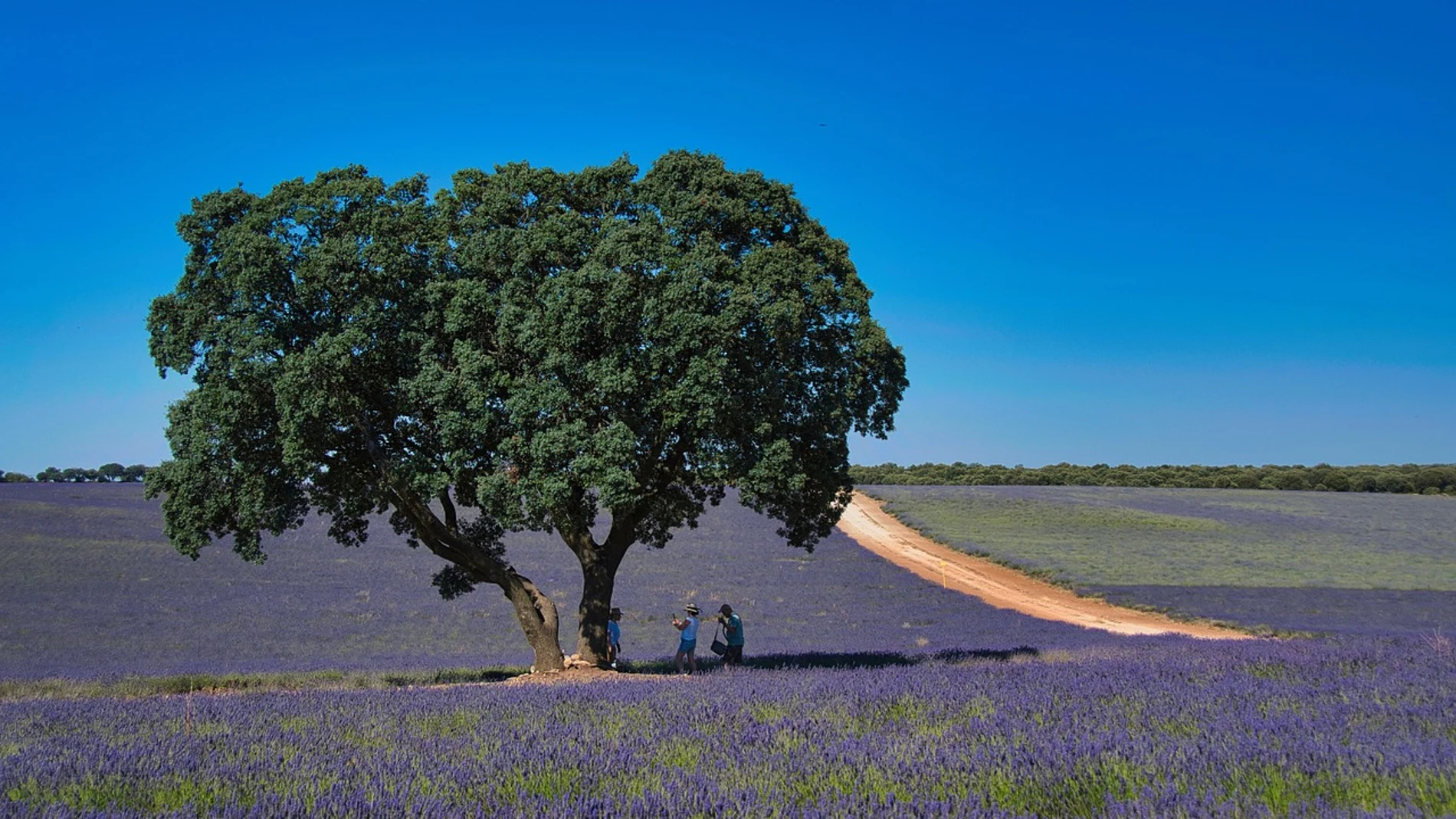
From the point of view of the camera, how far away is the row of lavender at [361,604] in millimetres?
24406

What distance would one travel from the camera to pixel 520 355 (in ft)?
53.9

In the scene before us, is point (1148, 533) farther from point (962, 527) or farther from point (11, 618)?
point (11, 618)

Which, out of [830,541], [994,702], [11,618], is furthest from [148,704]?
[830,541]

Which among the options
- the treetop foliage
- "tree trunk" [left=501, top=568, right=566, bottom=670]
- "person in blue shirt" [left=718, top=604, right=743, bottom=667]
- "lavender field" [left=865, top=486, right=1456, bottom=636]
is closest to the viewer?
the treetop foliage

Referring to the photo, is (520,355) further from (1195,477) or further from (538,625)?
(1195,477)

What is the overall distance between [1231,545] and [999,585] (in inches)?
784

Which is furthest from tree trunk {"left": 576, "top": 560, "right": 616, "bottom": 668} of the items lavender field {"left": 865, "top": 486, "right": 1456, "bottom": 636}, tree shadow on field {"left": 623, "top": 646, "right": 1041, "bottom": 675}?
lavender field {"left": 865, "top": 486, "right": 1456, "bottom": 636}

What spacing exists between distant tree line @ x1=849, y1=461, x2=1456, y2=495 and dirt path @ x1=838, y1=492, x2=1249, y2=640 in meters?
30.5

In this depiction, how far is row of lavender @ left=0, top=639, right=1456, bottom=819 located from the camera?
5.18m

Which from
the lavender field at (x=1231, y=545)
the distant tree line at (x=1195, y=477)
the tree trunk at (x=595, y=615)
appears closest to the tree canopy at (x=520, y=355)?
the tree trunk at (x=595, y=615)

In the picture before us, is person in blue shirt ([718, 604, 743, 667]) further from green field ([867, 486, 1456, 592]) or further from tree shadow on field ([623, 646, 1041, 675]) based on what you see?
green field ([867, 486, 1456, 592])

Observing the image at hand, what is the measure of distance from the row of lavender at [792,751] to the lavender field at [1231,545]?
1936 cm

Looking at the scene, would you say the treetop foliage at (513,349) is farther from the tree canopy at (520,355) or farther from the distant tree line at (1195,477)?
the distant tree line at (1195,477)

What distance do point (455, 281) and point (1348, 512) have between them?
7212 cm
